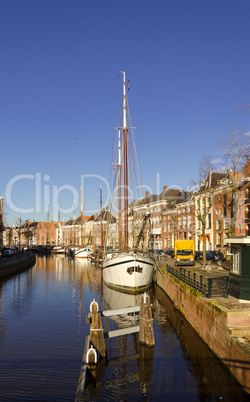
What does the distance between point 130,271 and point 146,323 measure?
16638 mm

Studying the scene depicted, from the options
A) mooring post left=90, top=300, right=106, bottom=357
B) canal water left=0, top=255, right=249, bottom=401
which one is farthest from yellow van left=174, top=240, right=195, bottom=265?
mooring post left=90, top=300, right=106, bottom=357

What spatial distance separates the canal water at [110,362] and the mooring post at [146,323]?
419mm

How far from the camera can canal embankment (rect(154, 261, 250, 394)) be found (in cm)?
1239

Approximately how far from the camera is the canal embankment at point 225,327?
40.7 feet

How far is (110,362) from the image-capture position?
1591cm

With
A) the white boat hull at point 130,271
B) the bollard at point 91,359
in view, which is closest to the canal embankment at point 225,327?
the bollard at point 91,359

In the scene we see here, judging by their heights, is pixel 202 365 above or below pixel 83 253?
above

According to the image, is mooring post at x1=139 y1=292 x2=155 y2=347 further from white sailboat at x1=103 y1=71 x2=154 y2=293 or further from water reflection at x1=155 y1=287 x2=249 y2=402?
white sailboat at x1=103 y1=71 x2=154 y2=293

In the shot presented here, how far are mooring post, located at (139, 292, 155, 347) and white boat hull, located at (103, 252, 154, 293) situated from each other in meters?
15.8

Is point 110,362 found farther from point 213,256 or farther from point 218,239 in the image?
point 218,239

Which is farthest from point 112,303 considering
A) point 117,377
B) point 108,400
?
point 108,400

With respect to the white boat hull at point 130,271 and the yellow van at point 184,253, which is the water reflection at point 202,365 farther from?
the yellow van at point 184,253

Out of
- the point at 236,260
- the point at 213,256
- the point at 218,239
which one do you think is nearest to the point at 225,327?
the point at 236,260

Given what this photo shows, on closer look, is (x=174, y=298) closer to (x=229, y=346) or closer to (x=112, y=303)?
(x=112, y=303)
